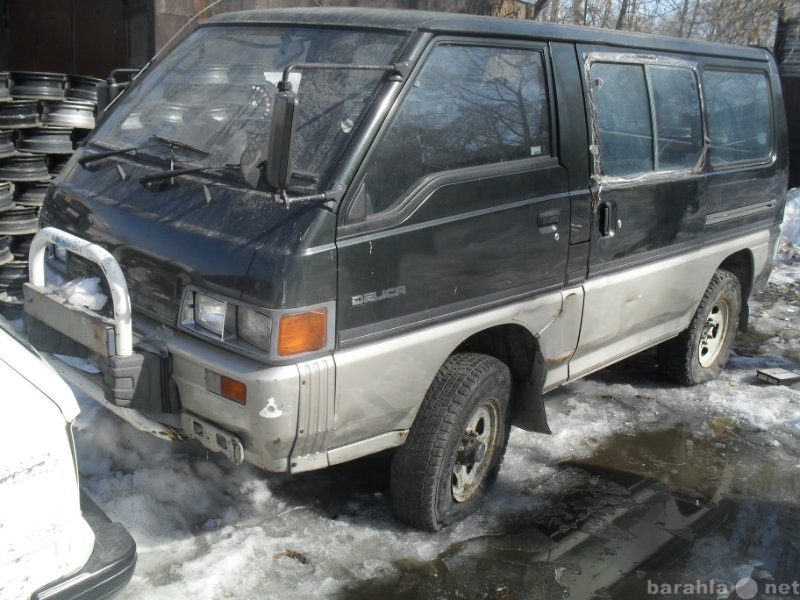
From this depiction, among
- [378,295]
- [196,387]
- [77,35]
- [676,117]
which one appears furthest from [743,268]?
[77,35]


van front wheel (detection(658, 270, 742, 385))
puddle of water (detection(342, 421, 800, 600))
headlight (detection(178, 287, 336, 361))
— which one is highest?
headlight (detection(178, 287, 336, 361))

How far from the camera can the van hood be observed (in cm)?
296

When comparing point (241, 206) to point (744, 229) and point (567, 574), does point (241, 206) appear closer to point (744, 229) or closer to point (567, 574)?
point (567, 574)

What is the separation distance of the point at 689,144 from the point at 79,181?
3411 millimetres

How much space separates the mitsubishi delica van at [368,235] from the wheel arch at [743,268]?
50.8 inches

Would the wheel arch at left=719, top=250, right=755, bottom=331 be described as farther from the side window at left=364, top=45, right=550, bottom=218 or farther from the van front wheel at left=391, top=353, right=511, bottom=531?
the van front wheel at left=391, top=353, right=511, bottom=531

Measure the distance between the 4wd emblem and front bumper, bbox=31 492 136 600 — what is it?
1.14 metres

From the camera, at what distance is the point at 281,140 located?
9.36ft

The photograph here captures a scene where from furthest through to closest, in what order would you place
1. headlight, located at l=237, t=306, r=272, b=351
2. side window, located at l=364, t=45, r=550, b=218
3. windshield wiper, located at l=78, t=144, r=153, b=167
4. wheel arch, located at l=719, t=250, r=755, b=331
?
1. wheel arch, located at l=719, t=250, r=755, b=331
2. windshield wiper, located at l=78, t=144, r=153, b=167
3. side window, located at l=364, t=45, r=550, b=218
4. headlight, located at l=237, t=306, r=272, b=351

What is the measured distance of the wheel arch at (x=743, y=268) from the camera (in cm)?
579

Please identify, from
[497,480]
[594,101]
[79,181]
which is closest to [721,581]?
[497,480]

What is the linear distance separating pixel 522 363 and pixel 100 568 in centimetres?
226

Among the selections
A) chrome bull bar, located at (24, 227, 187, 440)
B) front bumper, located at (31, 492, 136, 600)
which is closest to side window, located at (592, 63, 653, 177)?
chrome bull bar, located at (24, 227, 187, 440)

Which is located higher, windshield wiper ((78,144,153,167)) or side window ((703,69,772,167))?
side window ((703,69,772,167))
